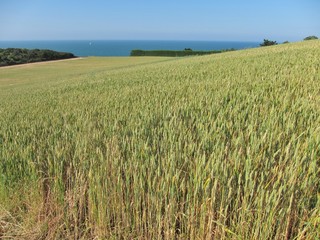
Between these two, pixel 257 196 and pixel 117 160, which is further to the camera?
pixel 117 160

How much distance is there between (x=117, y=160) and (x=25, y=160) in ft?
3.55

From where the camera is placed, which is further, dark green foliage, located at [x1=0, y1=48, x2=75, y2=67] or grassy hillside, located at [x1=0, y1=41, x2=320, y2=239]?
dark green foliage, located at [x1=0, y1=48, x2=75, y2=67]

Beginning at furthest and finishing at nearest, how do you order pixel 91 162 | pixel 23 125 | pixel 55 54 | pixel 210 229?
pixel 55 54
pixel 23 125
pixel 91 162
pixel 210 229

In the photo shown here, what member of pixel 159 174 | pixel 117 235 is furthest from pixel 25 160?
pixel 159 174

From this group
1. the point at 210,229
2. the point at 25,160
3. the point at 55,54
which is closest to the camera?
the point at 210,229

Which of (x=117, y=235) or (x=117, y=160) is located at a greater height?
(x=117, y=160)

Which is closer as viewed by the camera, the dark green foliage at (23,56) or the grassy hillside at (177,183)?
the grassy hillside at (177,183)

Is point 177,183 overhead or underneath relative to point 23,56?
overhead

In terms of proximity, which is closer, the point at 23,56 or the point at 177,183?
the point at 177,183

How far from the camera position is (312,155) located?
1.58 meters

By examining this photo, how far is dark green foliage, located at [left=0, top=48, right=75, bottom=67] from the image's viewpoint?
4972 cm

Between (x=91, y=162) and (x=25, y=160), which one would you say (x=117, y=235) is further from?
(x=25, y=160)

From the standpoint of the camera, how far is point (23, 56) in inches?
2047

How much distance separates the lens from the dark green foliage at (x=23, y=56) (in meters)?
49.7
